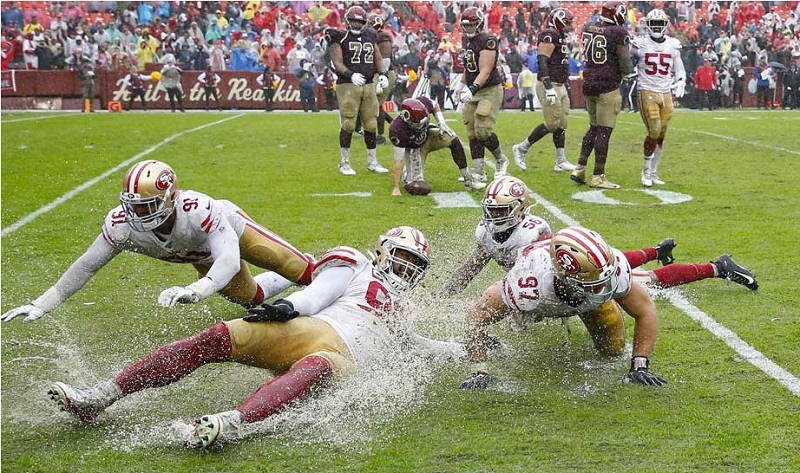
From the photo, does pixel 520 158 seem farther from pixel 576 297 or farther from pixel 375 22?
pixel 576 297

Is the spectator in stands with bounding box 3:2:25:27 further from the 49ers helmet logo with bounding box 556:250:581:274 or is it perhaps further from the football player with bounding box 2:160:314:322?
the 49ers helmet logo with bounding box 556:250:581:274

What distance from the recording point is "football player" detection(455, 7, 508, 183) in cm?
1045

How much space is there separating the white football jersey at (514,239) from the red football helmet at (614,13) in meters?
5.30

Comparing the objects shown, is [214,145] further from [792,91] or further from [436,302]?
[792,91]

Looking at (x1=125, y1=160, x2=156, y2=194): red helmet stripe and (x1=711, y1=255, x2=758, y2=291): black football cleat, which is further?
(x1=711, y1=255, x2=758, y2=291): black football cleat

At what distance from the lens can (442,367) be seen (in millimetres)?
4965

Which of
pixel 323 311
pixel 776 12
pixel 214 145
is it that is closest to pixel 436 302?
pixel 323 311

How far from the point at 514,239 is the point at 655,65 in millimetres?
5380

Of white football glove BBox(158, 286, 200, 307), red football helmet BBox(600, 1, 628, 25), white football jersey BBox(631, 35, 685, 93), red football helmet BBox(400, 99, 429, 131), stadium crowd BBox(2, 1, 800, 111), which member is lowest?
white football glove BBox(158, 286, 200, 307)

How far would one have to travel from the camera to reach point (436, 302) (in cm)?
578

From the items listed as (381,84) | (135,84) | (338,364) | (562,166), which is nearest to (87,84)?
(135,84)

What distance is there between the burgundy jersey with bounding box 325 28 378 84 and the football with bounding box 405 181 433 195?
2.26 m

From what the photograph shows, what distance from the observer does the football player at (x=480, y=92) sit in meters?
10.5

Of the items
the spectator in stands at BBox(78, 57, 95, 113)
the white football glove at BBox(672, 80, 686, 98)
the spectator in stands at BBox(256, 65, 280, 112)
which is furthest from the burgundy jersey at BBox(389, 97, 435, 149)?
the spectator in stands at BBox(78, 57, 95, 113)
